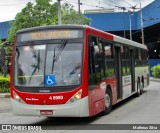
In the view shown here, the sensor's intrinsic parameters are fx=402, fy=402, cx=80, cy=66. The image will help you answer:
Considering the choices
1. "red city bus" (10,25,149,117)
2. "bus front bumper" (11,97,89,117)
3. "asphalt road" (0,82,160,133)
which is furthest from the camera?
"asphalt road" (0,82,160,133)

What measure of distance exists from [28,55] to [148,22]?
3913cm

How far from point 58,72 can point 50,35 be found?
1.25 m

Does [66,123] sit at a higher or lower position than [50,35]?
lower

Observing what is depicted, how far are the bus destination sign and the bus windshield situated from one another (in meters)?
0.24

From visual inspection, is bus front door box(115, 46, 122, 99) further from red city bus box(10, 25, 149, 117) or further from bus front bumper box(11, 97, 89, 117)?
bus front bumper box(11, 97, 89, 117)

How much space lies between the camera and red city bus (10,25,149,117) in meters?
11.1

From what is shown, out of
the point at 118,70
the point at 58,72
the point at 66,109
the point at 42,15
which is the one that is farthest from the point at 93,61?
the point at 42,15

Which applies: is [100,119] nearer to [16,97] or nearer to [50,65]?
[50,65]

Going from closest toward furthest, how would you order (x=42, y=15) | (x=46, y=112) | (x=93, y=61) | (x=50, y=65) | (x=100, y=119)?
1. (x=46, y=112)
2. (x=50, y=65)
3. (x=93, y=61)
4. (x=100, y=119)
5. (x=42, y=15)

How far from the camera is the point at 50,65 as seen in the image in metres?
11.3

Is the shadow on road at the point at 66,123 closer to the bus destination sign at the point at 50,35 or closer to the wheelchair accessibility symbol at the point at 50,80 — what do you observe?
the wheelchair accessibility symbol at the point at 50,80

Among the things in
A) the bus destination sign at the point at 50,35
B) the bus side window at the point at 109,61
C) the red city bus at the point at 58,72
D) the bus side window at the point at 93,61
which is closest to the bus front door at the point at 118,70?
the bus side window at the point at 109,61

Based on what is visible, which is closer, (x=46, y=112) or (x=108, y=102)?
(x=46, y=112)

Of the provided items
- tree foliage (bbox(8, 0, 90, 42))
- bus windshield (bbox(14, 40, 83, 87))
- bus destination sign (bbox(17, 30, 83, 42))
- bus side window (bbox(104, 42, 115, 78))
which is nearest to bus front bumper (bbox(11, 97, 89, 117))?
bus windshield (bbox(14, 40, 83, 87))
